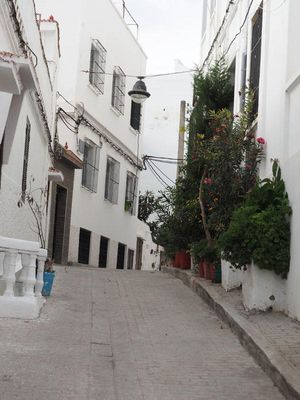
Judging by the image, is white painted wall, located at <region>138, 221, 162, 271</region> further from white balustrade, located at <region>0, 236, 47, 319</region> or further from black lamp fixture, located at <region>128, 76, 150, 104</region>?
white balustrade, located at <region>0, 236, 47, 319</region>

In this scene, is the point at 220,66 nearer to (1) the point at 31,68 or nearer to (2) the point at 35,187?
(2) the point at 35,187

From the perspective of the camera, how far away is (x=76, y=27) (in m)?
17.0

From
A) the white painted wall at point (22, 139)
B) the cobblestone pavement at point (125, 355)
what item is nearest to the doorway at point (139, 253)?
the white painted wall at point (22, 139)

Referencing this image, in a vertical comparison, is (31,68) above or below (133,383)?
above

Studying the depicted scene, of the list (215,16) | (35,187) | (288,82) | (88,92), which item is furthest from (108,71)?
(288,82)

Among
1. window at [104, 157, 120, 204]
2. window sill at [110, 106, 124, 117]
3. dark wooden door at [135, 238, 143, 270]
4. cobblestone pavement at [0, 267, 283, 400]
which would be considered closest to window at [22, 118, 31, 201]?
cobblestone pavement at [0, 267, 283, 400]

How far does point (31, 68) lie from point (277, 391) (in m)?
4.12

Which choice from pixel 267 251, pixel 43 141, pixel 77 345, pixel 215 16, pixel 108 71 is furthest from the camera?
pixel 108 71

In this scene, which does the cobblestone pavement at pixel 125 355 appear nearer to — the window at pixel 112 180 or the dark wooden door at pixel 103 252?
the dark wooden door at pixel 103 252

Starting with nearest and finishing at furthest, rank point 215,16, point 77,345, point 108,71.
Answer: point 77,345 < point 215,16 < point 108,71

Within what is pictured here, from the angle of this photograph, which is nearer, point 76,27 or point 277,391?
point 277,391

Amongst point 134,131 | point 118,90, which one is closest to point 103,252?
point 134,131

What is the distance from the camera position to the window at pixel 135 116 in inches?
874

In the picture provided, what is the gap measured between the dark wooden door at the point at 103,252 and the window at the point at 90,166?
2.06m
